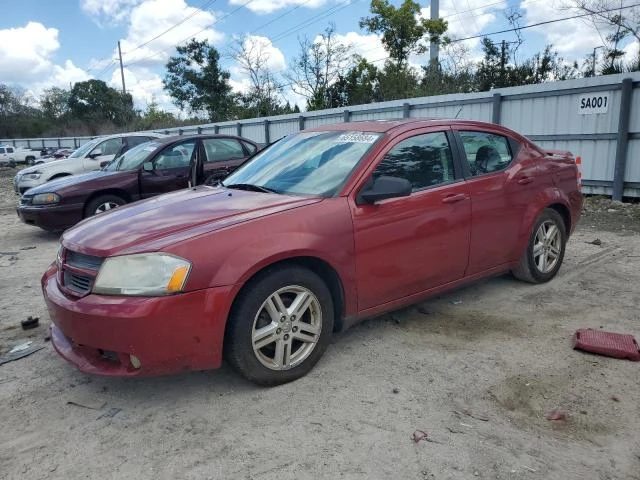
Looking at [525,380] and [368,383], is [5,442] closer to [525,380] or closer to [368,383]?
[368,383]

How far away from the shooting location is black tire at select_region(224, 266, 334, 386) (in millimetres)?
2986

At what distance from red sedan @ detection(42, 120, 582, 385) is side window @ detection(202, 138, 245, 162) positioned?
4497 millimetres

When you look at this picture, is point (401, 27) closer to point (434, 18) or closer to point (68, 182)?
point (434, 18)

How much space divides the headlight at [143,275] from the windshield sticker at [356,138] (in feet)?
5.63

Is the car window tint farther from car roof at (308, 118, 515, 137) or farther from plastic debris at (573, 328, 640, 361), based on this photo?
plastic debris at (573, 328, 640, 361)

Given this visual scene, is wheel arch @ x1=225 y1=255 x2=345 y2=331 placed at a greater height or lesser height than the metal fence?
lesser

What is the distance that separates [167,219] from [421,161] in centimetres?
194

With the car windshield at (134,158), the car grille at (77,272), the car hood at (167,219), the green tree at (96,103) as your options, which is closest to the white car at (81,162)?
the car windshield at (134,158)

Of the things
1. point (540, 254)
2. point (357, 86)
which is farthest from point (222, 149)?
point (357, 86)

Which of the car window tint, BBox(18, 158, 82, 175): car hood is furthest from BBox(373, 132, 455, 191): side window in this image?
BBox(18, 158, 82, 175): car hood

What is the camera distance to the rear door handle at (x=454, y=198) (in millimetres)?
3963

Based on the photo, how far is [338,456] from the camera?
2561mm

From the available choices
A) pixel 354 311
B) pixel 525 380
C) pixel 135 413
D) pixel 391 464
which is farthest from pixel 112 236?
pixel 525 380

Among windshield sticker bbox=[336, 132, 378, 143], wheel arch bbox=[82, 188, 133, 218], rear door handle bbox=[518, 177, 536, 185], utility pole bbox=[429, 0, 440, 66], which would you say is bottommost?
wheel arch bbox=[82, 188, 133, 218]
